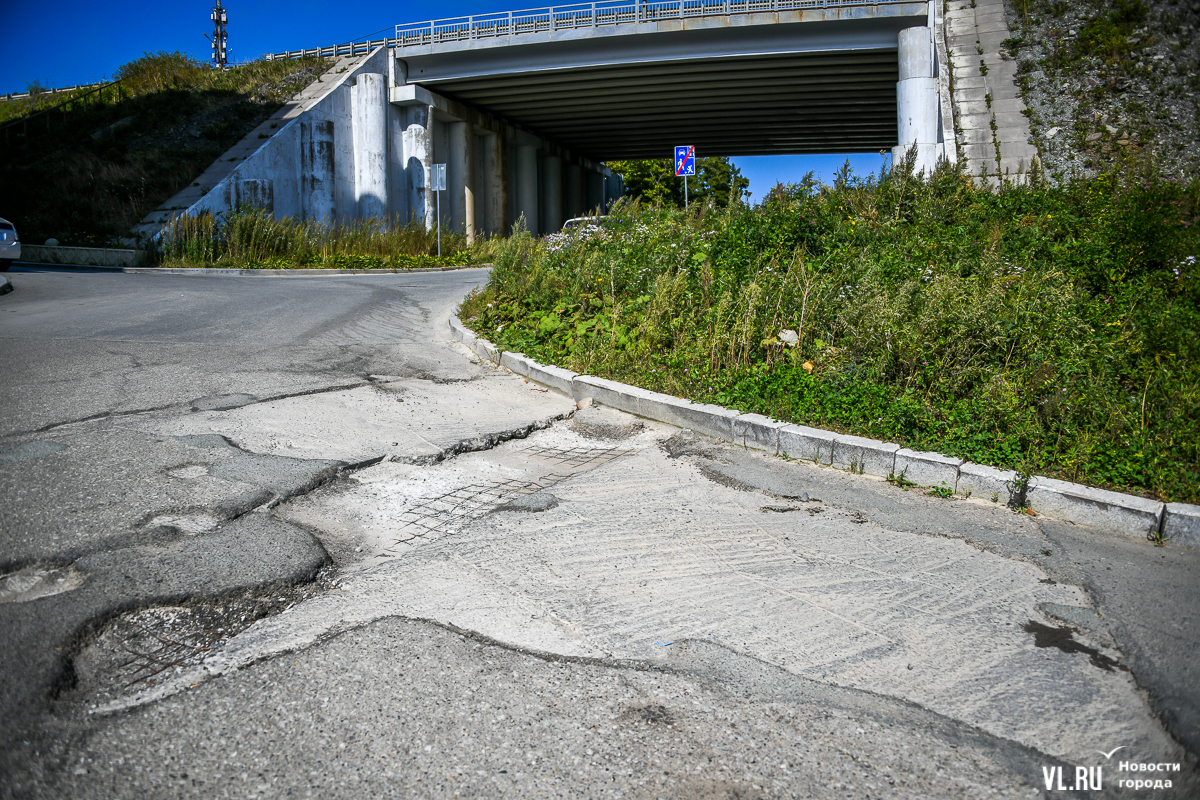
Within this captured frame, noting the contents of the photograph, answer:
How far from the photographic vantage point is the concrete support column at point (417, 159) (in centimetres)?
3058

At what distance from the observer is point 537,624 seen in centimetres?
301

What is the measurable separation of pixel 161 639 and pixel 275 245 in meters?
19.4

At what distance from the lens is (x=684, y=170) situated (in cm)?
1744

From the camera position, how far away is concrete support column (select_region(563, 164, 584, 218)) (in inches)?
1842

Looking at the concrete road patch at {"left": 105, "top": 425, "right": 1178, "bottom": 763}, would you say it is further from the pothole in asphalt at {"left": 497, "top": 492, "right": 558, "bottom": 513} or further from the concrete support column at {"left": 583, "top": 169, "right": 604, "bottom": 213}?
the concrete support column at {"left": 583, "top": 169, "right": 604, "bottom": 213}

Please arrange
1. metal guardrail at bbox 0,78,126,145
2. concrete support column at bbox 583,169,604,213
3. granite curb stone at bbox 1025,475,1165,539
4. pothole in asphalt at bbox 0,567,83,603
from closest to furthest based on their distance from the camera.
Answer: pothole in asphalt at bbox 0,567,83,603 → granite curb stone at bbox 1025,475,1165,539 → metal guardrail at bbox 0,78,126,145 → concrete support column at bbox 583,169,604,213

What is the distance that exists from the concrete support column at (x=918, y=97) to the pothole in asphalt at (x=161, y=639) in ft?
63.9

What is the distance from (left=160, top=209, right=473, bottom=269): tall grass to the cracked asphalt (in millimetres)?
15161

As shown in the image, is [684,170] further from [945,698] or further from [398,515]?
[945,698]

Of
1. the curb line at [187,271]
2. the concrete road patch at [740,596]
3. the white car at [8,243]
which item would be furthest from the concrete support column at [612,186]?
the concrete road patch at [740,596]

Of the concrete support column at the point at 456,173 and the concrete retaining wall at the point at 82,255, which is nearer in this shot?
the concrete retaining wall at the point at 82,255

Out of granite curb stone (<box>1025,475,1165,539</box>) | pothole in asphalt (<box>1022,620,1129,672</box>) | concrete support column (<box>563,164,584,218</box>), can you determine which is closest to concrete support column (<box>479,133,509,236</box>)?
concrete support column (<box>563,164,584,218</box>)

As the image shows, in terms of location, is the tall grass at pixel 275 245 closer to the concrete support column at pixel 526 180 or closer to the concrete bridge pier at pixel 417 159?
the concrete bridge pier at pixel 417 159

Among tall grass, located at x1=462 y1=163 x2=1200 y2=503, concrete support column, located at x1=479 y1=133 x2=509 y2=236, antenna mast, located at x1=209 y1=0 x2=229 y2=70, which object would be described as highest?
antenna mast, located at x1=209 y1=0 x2=229 y2=70
